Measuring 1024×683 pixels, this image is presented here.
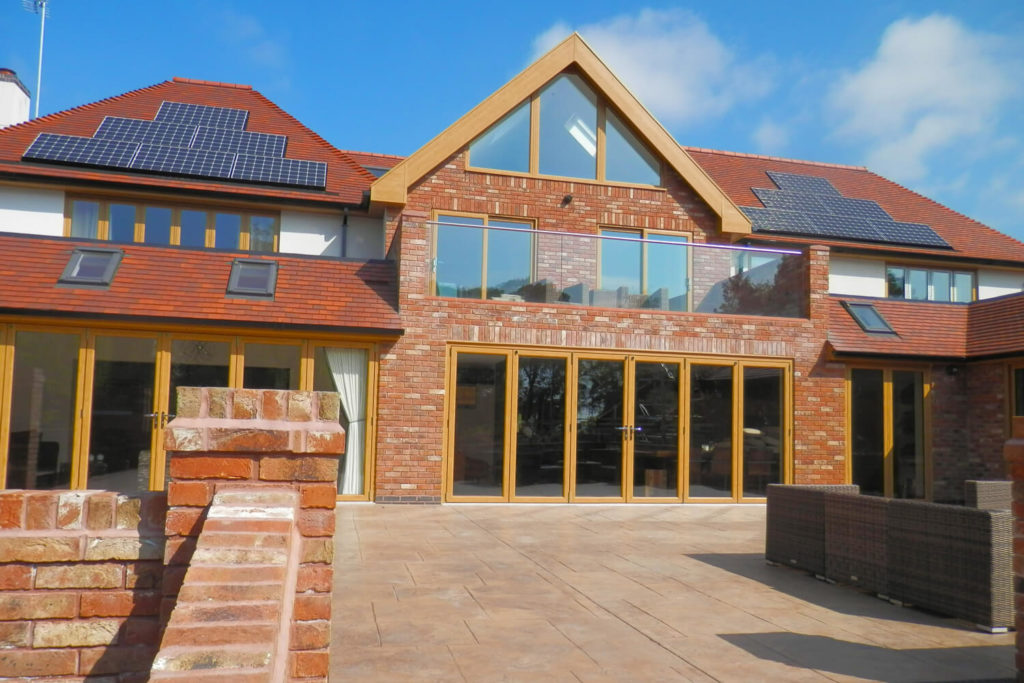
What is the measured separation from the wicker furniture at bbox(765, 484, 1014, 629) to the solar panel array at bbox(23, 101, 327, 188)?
10.1 meters

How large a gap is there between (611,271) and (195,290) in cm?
632

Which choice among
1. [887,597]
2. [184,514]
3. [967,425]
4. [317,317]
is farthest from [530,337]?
[184,514]

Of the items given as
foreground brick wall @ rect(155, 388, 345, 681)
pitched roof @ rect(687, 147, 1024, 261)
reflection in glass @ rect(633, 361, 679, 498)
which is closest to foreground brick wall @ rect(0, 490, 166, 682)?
foreground brick wall @ rect(155, 388, 345, 681)

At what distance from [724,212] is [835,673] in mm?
11031

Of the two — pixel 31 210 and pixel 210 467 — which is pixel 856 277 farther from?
pixel 210 467

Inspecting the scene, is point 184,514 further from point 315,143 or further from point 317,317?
point 315,143

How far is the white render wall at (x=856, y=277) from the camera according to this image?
16.6 m

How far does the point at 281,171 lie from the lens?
14.8m

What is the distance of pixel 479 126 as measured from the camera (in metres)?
13.7

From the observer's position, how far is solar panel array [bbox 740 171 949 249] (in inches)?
659

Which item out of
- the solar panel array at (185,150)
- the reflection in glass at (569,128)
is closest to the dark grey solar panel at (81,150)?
the solar panel array at (185,150)

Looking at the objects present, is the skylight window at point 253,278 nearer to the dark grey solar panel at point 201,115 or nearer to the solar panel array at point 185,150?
the solar panel array at point 185,150

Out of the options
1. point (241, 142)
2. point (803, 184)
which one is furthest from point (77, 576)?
point (803, 184)

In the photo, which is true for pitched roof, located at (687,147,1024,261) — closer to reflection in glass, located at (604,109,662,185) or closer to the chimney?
reflection in glass, located at (604,109,662,185)
